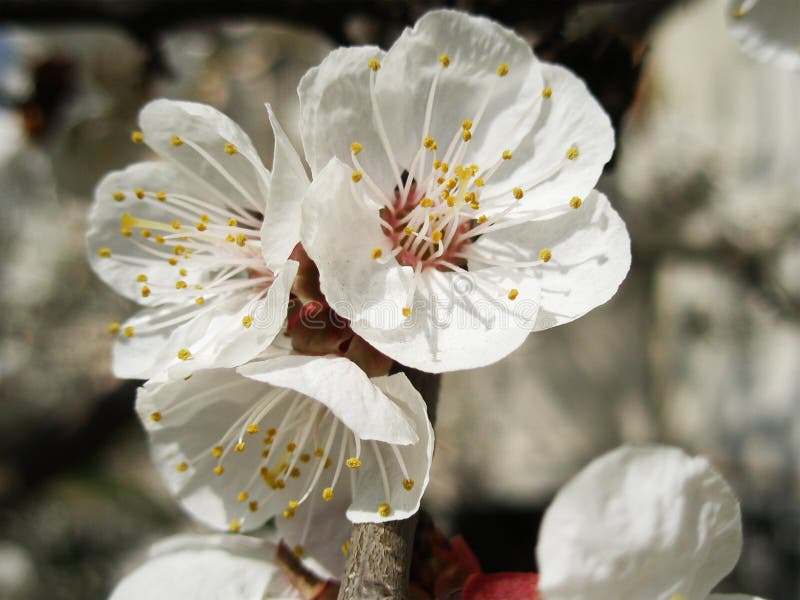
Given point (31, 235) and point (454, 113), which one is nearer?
point (454, 113)

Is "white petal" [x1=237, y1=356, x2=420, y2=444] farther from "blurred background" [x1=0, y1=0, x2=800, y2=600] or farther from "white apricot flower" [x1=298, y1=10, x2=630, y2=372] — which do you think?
"blurred background" [x1=0, y1=0, x2=800, y2=600]

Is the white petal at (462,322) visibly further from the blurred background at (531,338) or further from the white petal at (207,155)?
the blurred background at (531,338)

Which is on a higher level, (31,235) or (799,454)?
(31,235)

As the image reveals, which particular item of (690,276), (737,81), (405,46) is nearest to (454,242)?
(405,46)

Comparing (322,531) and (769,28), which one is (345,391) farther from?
(769,28)

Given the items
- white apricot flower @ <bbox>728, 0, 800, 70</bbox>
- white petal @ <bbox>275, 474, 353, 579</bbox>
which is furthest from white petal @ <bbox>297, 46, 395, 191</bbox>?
white apricot flower @ <bbox>728, 0, 800, 70</bbox>

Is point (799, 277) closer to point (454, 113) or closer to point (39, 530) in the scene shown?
point (454, 113)
